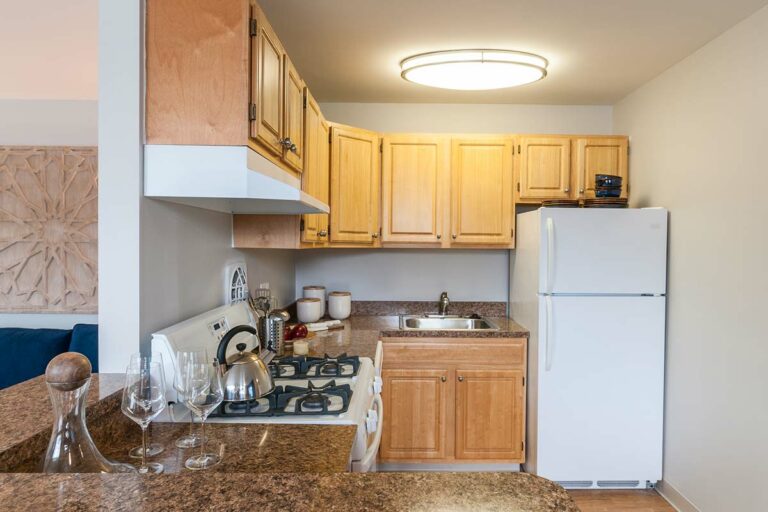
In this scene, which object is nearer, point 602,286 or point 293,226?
point 293,226

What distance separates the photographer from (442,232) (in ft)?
11.3

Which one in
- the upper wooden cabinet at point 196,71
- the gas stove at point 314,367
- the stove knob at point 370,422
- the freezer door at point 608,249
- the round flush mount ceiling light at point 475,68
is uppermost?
the round flush mount ceiling light at point 475,68

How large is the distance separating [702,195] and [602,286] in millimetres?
671

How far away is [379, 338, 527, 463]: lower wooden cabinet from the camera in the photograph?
10.2 ft

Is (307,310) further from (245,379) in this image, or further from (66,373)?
(66,373)

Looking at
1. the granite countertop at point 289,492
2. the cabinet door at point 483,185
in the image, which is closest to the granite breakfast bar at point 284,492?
the granite countertop at point 289,492

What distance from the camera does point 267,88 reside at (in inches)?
70.1

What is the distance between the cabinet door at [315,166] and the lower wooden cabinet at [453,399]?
2.68 feet

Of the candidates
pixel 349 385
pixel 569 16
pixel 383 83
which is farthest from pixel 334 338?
pixel 569 16

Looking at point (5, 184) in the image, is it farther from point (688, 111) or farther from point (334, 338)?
point (688, 111)

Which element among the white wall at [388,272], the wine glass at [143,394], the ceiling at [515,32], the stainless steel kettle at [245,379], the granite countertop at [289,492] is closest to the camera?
the granite countertop at [289,492]

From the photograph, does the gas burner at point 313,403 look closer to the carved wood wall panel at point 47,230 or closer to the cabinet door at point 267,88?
the cabinet door at point 267,88

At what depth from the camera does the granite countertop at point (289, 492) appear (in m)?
0.64

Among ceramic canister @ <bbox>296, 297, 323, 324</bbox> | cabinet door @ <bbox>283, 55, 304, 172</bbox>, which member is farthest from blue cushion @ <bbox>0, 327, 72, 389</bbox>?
→ cabinet door @ <bbox>283, 55, 304, 172</bbox>
